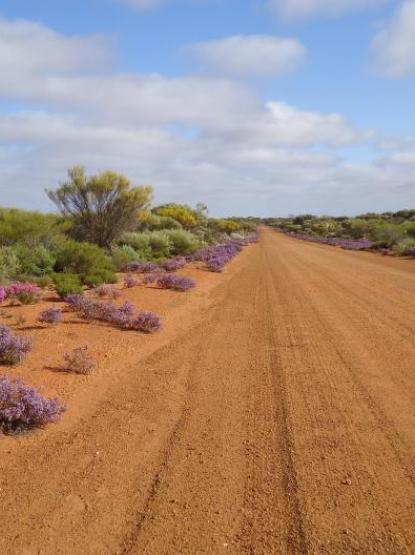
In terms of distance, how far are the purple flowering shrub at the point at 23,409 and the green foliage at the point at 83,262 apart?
10.1 m

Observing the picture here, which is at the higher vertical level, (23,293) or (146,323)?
(23,293)

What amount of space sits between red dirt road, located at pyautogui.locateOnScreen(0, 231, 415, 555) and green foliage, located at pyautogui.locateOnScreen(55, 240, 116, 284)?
7.06 m

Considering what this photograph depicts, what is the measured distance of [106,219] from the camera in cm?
2589

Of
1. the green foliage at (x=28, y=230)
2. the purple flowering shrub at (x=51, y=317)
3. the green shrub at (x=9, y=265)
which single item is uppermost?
the green foliage at (x=28, y=230)

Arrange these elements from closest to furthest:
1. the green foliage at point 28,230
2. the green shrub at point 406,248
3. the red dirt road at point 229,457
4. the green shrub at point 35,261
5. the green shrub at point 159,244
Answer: the red dirt road at point 229,457, the green shrub at point 35,261, the green foliage at point 28,230, the green shrub at point 159,244, the green shrub at point 406,248

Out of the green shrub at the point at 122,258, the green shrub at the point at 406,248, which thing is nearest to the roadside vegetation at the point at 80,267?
the green shrub at the point at 122,258

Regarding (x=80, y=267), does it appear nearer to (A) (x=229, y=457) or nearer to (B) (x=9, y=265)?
(B) (x=9, y=265)

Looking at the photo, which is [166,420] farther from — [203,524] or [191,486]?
[203,524]

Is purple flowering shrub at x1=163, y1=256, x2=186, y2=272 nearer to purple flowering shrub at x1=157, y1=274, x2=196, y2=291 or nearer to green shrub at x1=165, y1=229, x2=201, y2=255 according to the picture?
purple flowering shrub at x1=157, y1=274, x2=196, y2=291

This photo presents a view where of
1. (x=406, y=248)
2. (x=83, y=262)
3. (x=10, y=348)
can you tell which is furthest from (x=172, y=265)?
(x=406, y=248)

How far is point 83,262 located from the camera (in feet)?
55.6

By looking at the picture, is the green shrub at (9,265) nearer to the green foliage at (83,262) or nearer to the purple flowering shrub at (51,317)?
the green foliage at (83,262)

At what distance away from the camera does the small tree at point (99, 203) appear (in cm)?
2536

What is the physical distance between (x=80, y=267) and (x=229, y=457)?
1249 cm
